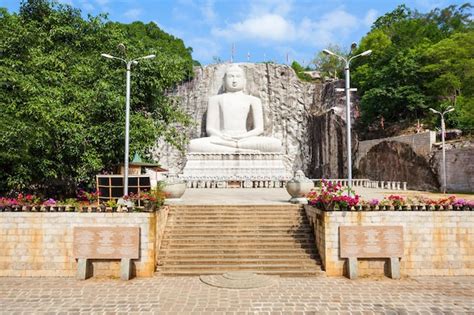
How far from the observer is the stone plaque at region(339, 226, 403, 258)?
320 inches

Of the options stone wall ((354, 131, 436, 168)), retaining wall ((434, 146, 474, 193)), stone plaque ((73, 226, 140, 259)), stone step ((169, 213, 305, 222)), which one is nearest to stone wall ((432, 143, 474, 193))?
retaining wall ((434, 146, 474, 193))

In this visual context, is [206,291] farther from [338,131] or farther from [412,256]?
[338,131]

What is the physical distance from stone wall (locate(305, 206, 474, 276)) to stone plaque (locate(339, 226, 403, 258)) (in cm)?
17

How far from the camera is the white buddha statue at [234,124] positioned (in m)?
21.1

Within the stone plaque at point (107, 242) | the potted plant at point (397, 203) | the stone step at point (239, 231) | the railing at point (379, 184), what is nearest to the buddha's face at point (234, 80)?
the railing at point (379, 184)

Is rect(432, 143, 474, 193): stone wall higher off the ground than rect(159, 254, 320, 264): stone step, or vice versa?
rect(432, 143, 474, 193): stone wall

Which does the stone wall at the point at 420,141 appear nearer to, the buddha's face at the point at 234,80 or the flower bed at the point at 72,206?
→ the buddha's face at the point at 234,80

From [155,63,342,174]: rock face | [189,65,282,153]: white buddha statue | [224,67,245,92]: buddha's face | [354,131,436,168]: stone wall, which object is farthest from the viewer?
[155,63,342,174]: rock face

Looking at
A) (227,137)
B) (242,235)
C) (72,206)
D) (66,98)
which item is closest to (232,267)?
(242,235)

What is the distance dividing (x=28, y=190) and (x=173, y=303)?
10193mm

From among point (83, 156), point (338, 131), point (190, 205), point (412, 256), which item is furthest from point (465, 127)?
point (83, 156)

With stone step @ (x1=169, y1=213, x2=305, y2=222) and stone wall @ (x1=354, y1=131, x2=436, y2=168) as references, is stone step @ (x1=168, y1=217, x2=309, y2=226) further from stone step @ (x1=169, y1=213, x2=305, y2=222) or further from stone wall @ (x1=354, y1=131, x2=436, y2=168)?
stone wall @ (x1=354, y1=131, x2=436, y2=168)

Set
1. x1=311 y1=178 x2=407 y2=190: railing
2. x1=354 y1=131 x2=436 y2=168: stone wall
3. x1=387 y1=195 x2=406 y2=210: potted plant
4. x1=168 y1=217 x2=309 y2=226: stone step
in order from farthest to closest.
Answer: x1=354 y1=131 x2=436 y2=168: stone wall → x1=311 y1=178 x2=407 y2=190: railing → x1=168 y1=217 x2=309 y2=226: stone step → x1=387 y1=195 x2=406 y2=210: potted plant

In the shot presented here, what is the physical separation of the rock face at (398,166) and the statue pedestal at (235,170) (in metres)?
7.68
